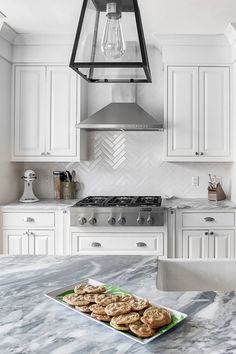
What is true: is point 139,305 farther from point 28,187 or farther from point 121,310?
point 28,187

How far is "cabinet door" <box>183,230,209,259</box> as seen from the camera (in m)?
3.25

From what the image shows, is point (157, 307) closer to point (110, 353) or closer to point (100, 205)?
point (110, 353)

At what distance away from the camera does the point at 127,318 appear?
3.08 ft

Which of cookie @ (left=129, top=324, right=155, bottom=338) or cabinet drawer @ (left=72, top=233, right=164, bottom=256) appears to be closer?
cookie @ (left=129, top=324, right=155, bottom=338)

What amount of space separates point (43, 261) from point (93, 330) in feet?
2.17

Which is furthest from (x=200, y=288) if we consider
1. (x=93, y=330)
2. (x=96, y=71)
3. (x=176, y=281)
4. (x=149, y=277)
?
(x=96, y=71)

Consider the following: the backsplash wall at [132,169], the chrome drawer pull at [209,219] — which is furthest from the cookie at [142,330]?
the backsplash wall at [132,169]

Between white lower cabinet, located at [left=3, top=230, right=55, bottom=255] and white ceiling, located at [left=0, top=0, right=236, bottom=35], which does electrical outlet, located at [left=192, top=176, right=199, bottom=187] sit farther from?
white lower cabinet, located at [left=3, top=230, right=55, bottom=255]

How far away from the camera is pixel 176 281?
1485mm

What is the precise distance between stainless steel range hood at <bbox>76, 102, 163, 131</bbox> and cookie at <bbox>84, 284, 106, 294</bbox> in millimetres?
2348

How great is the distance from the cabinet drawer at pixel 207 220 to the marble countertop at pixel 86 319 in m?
1.79

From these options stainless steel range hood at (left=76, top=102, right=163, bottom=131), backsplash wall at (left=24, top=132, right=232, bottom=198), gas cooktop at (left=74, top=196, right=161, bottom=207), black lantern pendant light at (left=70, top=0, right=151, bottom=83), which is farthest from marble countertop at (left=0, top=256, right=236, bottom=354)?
backsplash wall at (left=24, top=132, right=232, bottom=198)

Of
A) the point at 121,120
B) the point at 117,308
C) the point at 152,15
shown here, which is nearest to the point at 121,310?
the point at 117,308

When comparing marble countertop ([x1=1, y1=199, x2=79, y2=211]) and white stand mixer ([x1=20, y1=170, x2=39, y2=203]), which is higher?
white stand mixer ([x1=20, y1=170, x2=39, y2=203])
